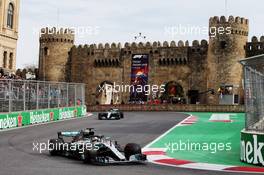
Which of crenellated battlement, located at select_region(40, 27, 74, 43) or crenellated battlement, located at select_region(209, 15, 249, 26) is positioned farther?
crenellated battlement, located at select_region(40, 27, 74, 43)

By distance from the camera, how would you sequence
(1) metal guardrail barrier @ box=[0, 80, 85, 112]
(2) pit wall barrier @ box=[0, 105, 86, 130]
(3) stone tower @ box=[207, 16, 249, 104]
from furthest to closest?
(3) stone tower @ box=[207, 16, 249, 104], (1) metal guardrail barrier @ box=[0, 80, 85, 112], (2) pit wall barrier @ box=[0, 105, 86, 130]

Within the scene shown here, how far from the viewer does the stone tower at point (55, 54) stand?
59281 mm

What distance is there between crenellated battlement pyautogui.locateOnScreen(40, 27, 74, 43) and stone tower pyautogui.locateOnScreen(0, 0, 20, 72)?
12743 millimetres

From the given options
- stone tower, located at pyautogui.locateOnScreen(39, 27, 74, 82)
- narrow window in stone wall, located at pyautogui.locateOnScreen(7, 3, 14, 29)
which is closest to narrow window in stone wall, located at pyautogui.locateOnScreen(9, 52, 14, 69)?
narrow window in stone wall, located at pyautogui.locateOnScreen(7, 3, 14, 29)

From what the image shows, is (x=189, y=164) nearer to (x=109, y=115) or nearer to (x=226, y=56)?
(x=109, y=115)

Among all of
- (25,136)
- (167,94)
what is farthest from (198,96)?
(25,136)

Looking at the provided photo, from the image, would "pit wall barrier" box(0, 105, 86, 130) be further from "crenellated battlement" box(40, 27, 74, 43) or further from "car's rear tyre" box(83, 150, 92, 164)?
"crenellated battlement" box(40, 27, 74, 43)

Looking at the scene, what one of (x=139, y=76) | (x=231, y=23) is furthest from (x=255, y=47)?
(x=139, y=76)

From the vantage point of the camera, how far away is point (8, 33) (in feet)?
147

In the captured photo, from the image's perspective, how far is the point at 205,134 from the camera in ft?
57.1

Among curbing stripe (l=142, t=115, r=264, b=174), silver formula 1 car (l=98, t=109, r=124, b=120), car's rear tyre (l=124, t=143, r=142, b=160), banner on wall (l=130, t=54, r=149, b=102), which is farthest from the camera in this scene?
banner on wall (l=130, t=54, r=149, b=102)

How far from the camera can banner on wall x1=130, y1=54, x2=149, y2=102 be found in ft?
177

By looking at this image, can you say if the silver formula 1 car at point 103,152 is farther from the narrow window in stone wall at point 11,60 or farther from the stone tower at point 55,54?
the stone tower at point 55,54

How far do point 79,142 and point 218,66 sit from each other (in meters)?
39.9
